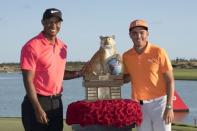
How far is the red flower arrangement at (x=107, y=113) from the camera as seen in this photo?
18.0ft

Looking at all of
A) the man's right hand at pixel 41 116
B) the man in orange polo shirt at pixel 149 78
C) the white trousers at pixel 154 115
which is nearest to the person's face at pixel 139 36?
the man in orange polo shirt at pixel 149 78

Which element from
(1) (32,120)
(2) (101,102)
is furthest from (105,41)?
(1) (32,120)

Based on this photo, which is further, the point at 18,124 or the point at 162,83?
the point at 18,124

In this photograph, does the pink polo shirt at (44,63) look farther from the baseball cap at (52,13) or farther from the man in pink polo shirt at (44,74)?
the baseball cap at (52,13)

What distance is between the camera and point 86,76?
577 cm

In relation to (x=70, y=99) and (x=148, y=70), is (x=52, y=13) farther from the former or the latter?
(x=70, y=99)

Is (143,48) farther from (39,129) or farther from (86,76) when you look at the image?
(39,129)

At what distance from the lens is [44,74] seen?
5566mm

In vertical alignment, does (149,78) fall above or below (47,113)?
above

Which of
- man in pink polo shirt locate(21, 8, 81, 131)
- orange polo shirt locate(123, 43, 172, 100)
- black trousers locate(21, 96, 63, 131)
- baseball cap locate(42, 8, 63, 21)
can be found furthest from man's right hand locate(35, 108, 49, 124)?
orange polo shirt locate(123, 43, 172, 100)

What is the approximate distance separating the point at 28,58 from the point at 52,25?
0.44m

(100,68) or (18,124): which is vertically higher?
(100,68)

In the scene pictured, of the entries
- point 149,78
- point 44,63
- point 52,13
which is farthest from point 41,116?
point 149,78

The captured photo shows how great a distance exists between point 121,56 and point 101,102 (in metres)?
0.67
